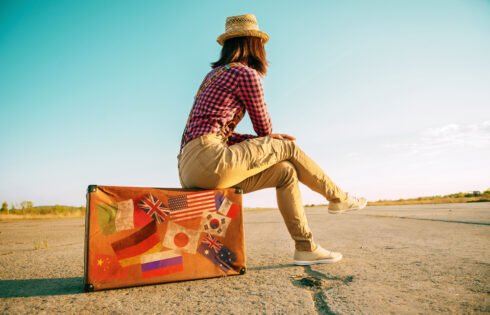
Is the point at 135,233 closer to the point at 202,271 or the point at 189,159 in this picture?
the point at 202,271

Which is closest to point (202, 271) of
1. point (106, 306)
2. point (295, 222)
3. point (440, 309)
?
point (106, 306)

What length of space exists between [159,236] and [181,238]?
139 millimetres

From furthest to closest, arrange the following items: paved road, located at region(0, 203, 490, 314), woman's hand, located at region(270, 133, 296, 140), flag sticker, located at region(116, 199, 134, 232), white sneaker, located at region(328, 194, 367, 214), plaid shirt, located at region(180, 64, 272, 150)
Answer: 1. white sneaker, located at region(328, 194, 367, 214)
2. woman's hand, located at region(270, 133, 296, 140)
3. plaid shirt, located at region(180, 64, 272, 150)
4. flag sticker, located at region(116, 199, 134, 232)
5. paved road, located at region(0, 203, 490, 314)

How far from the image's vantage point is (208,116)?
2.40 metres

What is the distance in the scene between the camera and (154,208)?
2049 millimetres

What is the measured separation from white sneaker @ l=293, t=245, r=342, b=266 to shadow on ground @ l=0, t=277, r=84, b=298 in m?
1.48

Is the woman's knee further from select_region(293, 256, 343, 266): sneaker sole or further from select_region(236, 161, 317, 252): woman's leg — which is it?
select_region(293, 256, 343, 266): sneaker sole

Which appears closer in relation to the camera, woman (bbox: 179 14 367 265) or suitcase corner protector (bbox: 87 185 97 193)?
suitcase corner protector (bbox: 87 185 97 193)

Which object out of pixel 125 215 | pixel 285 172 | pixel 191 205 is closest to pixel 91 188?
pixel 125 215

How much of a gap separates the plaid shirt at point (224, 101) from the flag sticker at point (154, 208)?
1.80ft

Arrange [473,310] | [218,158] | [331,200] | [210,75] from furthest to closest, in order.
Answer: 1. [331,200]
2. [210,75]
3. [218,158]
4. [473,310]

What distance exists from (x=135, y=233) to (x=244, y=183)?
0.96 m

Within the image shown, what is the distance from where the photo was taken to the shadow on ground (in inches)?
73.3

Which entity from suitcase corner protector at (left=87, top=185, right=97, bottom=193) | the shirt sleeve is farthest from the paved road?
the shirt sleeve
